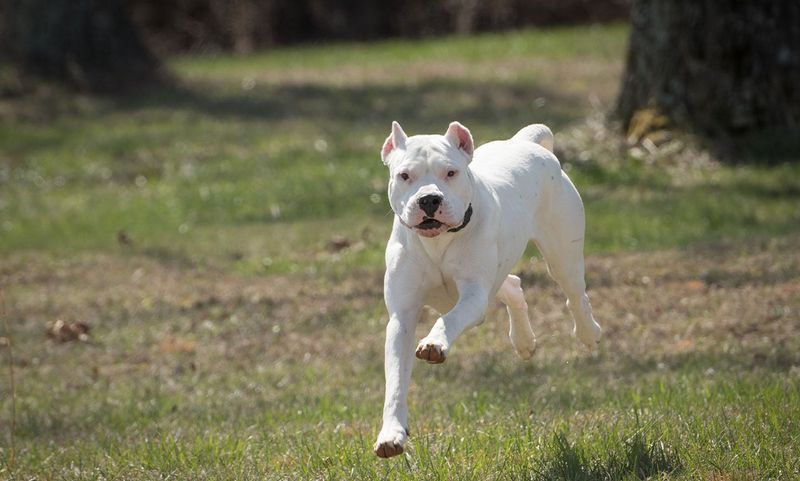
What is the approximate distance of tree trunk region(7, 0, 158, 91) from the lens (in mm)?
20125

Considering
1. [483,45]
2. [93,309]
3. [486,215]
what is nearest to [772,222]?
[93,309]

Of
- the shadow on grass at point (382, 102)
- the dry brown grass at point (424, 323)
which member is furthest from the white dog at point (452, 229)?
the shadow on grass at point (382, 102)

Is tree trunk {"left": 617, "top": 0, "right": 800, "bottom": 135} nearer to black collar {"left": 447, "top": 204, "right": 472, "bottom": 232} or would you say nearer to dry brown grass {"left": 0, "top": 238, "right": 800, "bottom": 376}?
dry brown grass {"left": 0, "top": 238, "right": 800, "bottom": 376}

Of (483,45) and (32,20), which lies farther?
(483,45)

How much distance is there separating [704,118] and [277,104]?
8252mm

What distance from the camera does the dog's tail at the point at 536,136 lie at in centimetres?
670

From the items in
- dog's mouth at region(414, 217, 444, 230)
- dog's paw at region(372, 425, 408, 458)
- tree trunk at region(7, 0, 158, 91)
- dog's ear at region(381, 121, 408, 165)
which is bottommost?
tree trunk at region(7, 0, 158, 91)

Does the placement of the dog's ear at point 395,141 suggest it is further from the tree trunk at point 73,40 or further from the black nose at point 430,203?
the tree trunk at point 73,40

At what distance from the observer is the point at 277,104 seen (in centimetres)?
2020

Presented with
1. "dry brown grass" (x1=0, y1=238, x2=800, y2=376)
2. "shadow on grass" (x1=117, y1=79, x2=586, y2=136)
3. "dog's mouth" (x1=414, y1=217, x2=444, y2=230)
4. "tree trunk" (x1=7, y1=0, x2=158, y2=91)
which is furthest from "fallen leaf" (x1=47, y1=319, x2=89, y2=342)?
"tree trunk" (x1=7, y1=0, x2=158, y2=91)

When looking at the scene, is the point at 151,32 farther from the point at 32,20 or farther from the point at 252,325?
the point at 252,325

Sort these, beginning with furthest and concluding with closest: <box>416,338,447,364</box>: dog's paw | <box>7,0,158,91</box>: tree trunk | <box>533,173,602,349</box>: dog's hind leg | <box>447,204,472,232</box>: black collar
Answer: <box>7,0,158,91</box>: tree trunk, <box>533,173,602,349</box>: dog's hind leg, <box>447,204,472,232</box>: black collar, <box>416,338,447,364</box>: dog's paw

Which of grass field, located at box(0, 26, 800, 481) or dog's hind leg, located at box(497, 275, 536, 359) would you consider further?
dog's hind leg, located at box(497, 275, 536, 359)

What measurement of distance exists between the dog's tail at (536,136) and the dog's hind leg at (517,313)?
73 centimetres
